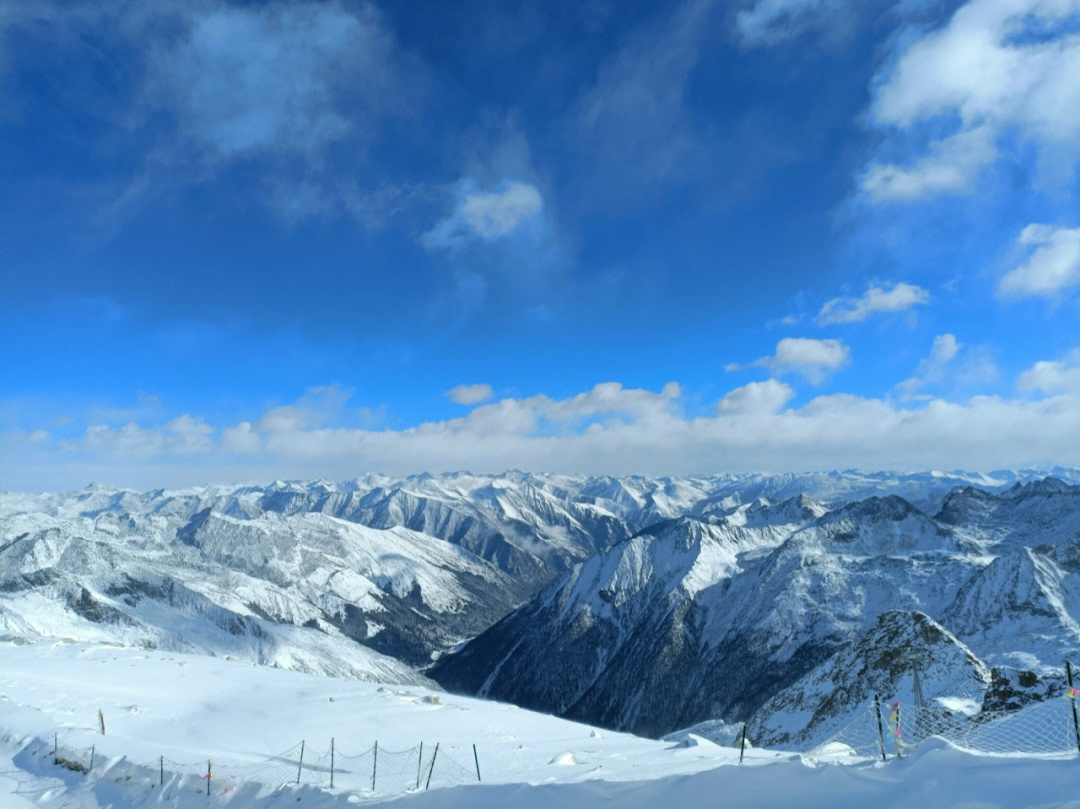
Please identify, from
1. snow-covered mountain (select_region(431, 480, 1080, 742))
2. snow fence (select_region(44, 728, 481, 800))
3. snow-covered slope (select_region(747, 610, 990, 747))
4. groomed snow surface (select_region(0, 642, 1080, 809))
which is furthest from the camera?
snow-covered mountain (select_region(431, 480, 1080, 742))

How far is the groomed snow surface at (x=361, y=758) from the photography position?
42.2 ft

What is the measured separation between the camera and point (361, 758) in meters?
29.2

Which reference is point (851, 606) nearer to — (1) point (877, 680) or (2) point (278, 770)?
(1) point (877, 680)

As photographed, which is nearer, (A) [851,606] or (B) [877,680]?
(B) [877,680]

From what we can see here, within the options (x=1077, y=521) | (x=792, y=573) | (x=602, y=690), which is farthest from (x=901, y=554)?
(x=602, y=690)

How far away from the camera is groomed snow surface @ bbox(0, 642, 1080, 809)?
12.9 meters

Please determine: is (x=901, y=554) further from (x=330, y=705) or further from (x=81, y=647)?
(x=81, y=647)

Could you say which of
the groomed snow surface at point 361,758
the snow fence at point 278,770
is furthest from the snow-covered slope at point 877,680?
the snow fence at point 278,770

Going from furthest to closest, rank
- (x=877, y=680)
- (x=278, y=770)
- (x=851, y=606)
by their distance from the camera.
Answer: (x=851, y=606), (x=877, y=680), (x=278, y=770)

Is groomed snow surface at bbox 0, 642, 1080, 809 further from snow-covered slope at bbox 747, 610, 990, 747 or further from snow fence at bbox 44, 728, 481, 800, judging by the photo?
snow-covered slope at bbox 747, 610, 990, 747

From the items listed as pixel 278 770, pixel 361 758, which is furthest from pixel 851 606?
pixel 278 770

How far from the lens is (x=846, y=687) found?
63.4 m

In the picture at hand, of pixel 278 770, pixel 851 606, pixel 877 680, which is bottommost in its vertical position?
pixel 851 606

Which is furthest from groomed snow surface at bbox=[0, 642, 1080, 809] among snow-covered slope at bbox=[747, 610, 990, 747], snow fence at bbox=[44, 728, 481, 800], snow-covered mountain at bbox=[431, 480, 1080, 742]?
snow-covered mountain at bbox=[431, 480, 1080, 742]
